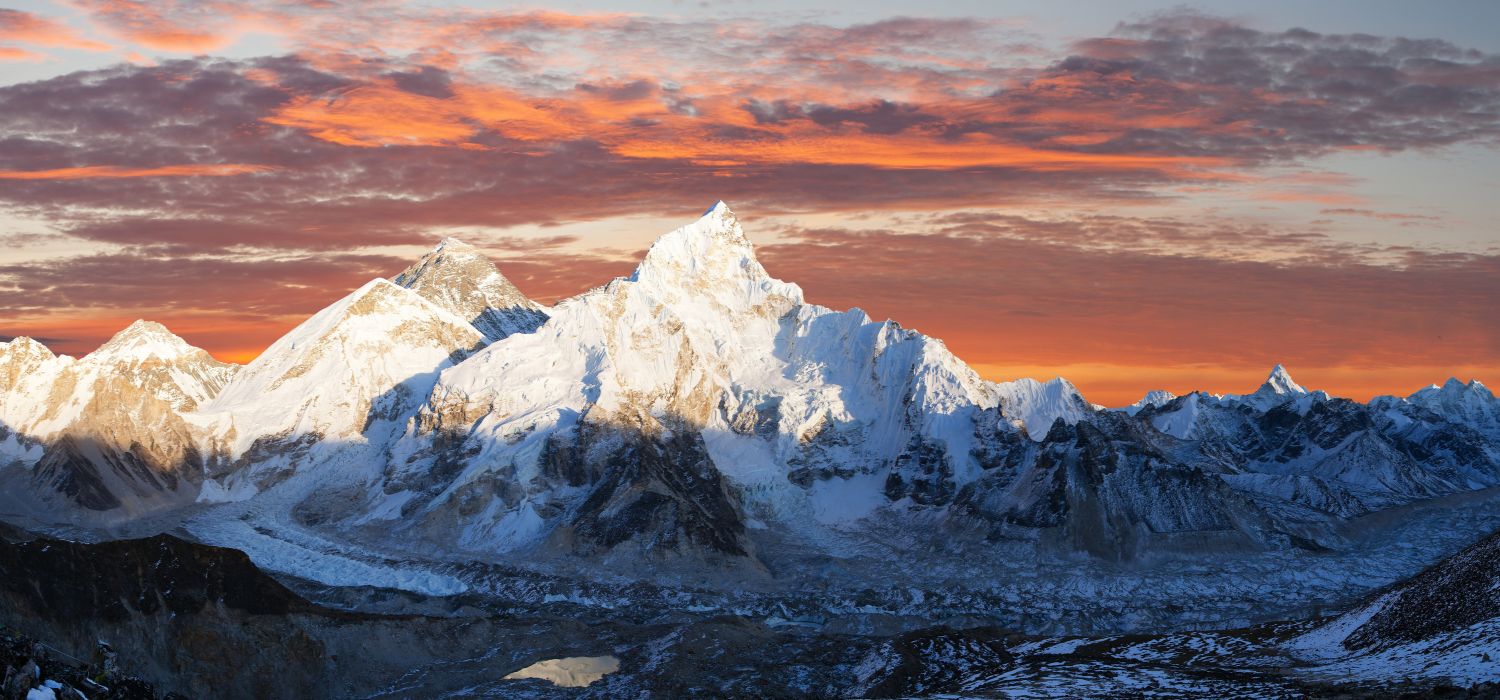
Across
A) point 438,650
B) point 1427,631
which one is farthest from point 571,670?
point 1427,631

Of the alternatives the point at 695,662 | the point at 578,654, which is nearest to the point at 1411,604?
the point at 695,662

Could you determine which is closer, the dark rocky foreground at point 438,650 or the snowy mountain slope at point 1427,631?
the snowy mountain slope at point 1427,631

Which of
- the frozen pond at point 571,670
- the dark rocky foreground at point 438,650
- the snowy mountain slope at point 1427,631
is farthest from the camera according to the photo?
the frozen pond at point 571,670

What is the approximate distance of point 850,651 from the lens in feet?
631

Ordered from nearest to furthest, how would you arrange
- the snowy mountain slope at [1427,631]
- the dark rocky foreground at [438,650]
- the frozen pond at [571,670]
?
1. the snowy mountain slope at [1427,631]
2. the dark rocky foreground at [438,650]
3. the frozen pond at [571,670]

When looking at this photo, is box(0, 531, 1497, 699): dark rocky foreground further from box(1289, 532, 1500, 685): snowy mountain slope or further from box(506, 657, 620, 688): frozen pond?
box(1289, 532, 1500, 685): snowy mountain slope

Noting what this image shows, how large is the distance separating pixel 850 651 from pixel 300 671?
229 feet

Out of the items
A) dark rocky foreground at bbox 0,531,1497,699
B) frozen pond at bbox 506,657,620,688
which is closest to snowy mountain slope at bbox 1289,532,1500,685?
dark rocky foreground at bbox 0,531,1497,699

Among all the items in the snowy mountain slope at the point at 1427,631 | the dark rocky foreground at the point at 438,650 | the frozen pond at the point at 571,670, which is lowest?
the frozen pond at the point at 571,670

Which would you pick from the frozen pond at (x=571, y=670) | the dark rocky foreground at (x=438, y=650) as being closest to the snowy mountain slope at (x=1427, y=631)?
the dark rocky foreground at (x=438, y=650)

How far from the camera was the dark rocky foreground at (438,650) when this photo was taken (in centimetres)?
13938

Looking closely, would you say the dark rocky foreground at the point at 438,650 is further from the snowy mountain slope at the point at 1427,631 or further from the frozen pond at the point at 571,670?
the snowy mountain slope at the point at 1427,631

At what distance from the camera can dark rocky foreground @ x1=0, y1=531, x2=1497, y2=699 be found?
139m

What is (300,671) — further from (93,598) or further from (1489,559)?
(1489,559)
